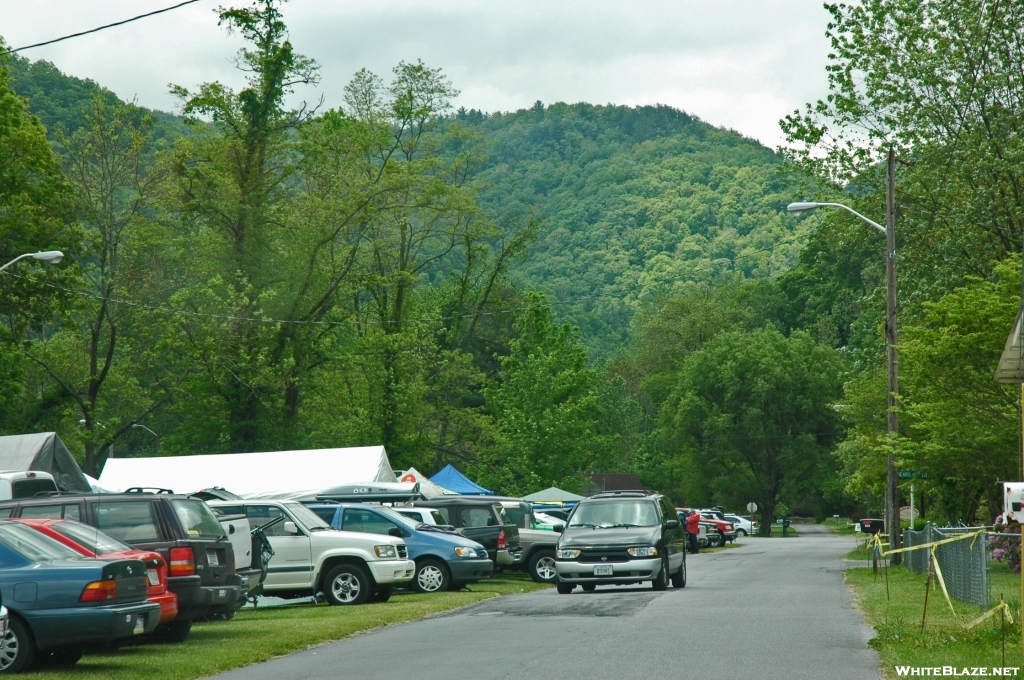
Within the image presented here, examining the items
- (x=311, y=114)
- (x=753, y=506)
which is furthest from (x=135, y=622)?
(x=753, y=506)

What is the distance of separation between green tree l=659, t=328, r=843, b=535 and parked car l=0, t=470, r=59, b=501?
6154 cm

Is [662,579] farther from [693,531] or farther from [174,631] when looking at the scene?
[693,531]

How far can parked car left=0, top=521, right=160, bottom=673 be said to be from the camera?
38.7ft

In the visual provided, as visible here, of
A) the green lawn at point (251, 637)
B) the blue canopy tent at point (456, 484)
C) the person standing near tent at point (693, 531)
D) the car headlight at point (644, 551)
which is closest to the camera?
the green lawn at point (251, 637)

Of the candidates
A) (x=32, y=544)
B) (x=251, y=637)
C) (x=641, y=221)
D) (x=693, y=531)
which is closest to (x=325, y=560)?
(x=251, y=637)

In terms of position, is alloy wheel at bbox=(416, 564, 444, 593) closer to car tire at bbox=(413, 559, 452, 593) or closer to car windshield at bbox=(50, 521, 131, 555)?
car tire at bbox=(413, 559, 452, 593)

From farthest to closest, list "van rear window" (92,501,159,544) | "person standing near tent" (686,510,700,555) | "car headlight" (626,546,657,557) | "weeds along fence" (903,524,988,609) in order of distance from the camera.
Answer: "person standing near tent" (686,510,700,555) → "car headlight" (626,546,657,557) → "weeds along fence" (903,524,988,609) → "van rear window" (92,501,159,544)

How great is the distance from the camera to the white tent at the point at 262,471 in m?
32.8

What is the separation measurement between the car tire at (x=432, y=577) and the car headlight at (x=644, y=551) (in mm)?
3599

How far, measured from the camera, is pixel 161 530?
14.8 meters

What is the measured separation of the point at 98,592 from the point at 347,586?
961cm

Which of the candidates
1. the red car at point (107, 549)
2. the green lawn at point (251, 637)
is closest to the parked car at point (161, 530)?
the red car at point (107, 549)

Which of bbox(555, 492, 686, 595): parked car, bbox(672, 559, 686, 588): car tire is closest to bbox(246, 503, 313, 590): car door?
bbox(555, 492, 686, 595): parked car

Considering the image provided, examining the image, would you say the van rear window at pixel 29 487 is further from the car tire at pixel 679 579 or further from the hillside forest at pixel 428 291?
the hillside forest at pixel 428 291
